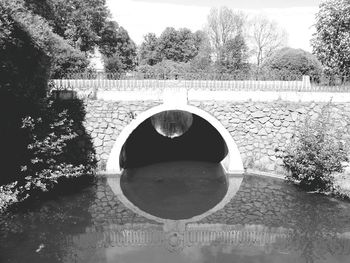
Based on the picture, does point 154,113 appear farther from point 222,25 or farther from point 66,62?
point 222,25

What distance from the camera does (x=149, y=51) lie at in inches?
2112

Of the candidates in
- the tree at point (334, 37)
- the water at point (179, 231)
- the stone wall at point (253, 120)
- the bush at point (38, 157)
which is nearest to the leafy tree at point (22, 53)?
the bush at point (38, 157)

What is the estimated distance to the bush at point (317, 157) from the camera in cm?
1532

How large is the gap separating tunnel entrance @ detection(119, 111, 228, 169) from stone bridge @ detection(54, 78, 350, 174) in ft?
6.93

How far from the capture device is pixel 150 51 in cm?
5366

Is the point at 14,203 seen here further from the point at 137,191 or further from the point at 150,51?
the point at 150,51

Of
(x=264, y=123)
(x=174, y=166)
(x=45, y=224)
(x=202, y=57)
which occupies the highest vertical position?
(x=202, y=57)

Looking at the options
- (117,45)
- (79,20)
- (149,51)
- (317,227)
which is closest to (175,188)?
(317,227)

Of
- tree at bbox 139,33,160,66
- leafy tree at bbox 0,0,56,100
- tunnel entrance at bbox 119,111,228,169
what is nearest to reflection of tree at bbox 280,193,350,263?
tunnel entrance at bbox 119,111,228,169

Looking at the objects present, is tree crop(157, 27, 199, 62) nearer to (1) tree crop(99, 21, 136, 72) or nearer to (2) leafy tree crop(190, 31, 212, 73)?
(2) leafy tree crop(190, 31, 212, 73)

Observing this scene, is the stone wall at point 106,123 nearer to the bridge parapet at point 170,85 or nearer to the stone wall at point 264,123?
the bridge parapet at point 170,85

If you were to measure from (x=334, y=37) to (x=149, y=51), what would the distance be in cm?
3439

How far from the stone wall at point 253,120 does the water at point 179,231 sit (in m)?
2.59

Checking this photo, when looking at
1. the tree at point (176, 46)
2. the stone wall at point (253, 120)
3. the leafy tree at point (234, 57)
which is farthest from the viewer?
the tree at point (176, 46)
